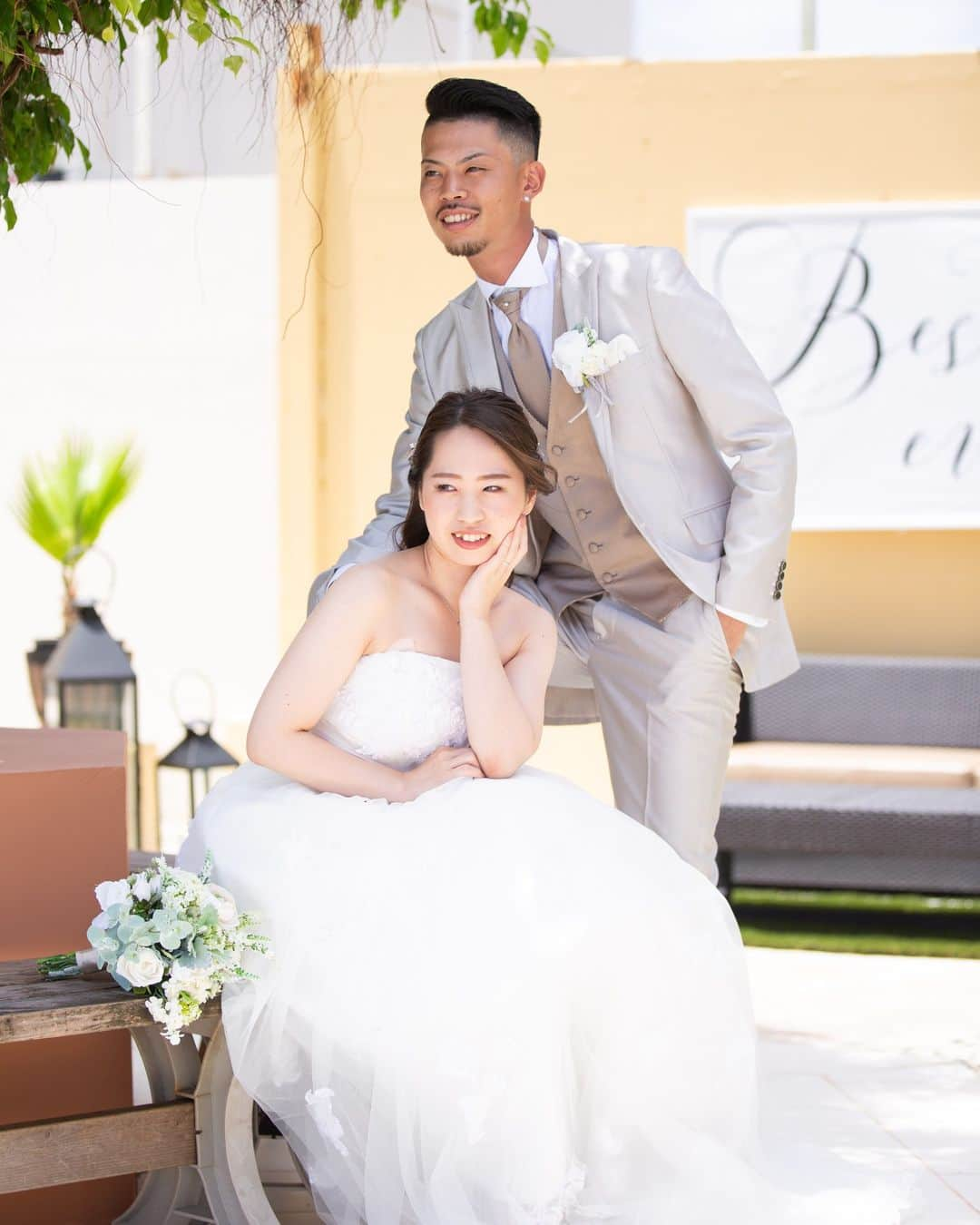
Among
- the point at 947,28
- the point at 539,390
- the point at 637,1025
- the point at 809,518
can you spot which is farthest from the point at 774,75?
the point at 637,1025

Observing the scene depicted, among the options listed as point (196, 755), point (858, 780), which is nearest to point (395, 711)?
point (196, 755)

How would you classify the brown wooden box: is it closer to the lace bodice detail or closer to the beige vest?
the lace bodice detail

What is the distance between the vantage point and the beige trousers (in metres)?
3.22

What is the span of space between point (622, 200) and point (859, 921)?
2.86 m

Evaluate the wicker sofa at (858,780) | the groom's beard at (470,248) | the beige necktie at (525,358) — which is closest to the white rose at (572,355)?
the beige necktie at (525,358)

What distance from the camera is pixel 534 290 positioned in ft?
10.6

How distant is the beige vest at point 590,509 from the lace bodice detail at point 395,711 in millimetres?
671

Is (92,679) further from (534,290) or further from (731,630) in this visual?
(731,630)

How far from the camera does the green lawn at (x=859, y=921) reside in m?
5.22

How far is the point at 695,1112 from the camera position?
2361mm

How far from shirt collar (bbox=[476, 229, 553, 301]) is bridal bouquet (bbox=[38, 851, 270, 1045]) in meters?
1.47

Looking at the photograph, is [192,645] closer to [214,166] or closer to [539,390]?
[214,166]

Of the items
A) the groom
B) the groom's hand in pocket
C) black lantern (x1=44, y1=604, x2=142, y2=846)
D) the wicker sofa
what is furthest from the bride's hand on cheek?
black lantern (x1=44, y1=604, x2=142, y2=846)

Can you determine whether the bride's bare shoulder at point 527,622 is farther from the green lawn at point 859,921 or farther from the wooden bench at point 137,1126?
the green lawn at point 859,921
